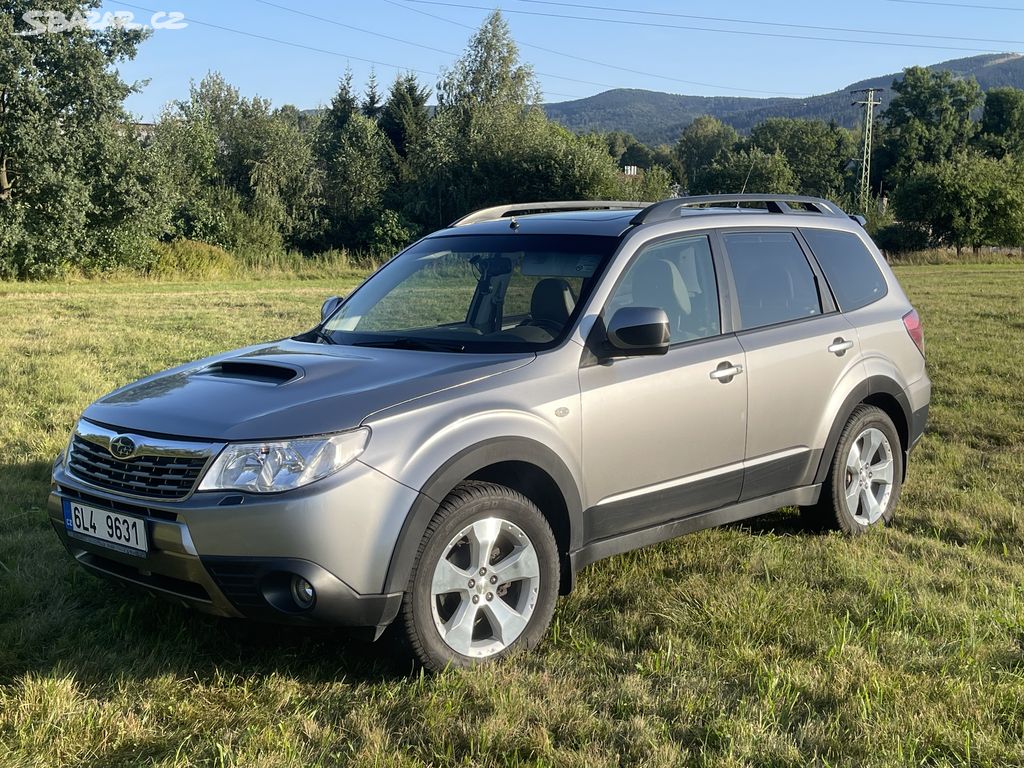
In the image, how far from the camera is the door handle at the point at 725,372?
459 cm

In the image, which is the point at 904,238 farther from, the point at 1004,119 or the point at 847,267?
the point at 1004,119

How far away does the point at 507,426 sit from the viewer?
3777mm

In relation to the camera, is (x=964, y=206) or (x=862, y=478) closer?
(x=862, y=478)

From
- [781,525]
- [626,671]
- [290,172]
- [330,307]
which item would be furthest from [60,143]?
[626,671]

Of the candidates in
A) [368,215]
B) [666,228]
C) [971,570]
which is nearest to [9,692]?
[666,228]

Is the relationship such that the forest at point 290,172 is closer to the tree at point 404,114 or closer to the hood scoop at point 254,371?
the tree at point 404,114

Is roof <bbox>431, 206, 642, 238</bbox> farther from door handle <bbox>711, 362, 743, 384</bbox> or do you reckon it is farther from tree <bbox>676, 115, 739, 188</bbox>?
tree <bbox>676, 115, 739, 188</bbox>

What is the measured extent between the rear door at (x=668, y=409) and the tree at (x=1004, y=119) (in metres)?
98.5

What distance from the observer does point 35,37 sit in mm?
27422

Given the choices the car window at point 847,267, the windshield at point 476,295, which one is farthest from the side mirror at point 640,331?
the car window at point 847,267

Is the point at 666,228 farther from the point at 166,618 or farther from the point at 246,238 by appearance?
the point at 246,238

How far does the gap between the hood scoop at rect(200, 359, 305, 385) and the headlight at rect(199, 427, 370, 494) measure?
1.64 ft

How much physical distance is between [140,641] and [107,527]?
599mm

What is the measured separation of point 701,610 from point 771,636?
0.35 meters
